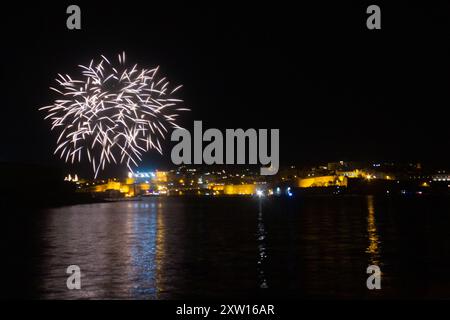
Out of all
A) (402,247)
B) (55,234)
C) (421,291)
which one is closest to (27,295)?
(421,291)

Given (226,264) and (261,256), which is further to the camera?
(261,256)

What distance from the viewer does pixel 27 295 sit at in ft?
39.1

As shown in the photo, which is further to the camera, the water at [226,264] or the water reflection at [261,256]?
the water reflection at [261,256]

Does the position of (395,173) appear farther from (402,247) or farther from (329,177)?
(402,247)

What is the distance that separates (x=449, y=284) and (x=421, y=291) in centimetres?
98

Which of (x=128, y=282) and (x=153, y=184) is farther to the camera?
(x=153, y=184)

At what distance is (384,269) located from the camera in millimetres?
15148

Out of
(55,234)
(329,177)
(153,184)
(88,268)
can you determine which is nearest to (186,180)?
(153,184)

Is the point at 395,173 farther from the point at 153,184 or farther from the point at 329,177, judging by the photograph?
the point at 153,184

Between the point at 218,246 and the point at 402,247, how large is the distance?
6.08 meters

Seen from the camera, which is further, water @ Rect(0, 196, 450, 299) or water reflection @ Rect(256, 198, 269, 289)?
water reflection @ Rect(256, 198, 269, 289)
